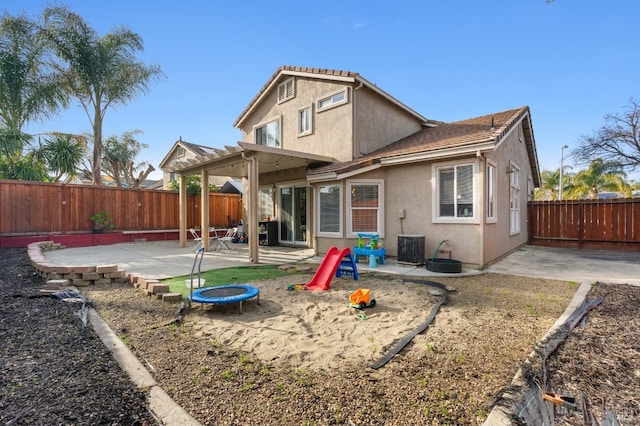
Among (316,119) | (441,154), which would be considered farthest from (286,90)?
(441,154)

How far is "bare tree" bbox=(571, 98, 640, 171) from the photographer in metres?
15.3

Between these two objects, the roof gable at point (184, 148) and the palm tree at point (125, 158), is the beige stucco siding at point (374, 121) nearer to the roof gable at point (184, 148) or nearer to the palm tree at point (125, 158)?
the roof gable at point (184, 148)

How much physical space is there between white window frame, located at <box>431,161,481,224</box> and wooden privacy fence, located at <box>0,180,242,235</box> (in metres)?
12.1

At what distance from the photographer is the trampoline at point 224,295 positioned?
14.4 ft

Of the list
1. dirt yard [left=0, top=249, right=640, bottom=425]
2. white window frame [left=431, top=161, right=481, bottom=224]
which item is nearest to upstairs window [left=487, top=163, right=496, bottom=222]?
white window frame [left=431, top=161, right=481, bottom=224]

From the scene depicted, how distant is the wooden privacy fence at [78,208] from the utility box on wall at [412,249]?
453 inches

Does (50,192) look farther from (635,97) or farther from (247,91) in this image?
(635,97)

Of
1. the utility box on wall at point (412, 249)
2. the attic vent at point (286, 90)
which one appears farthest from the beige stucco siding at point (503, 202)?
the attic vent at point (286, 90)

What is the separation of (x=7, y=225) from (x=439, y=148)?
50.5 ft

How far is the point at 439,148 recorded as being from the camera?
26.3ft

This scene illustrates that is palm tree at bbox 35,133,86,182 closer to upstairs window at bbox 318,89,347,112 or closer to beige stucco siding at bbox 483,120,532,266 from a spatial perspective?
upstairs window at bbox 318,89,347,112

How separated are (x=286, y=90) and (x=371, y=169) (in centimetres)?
650

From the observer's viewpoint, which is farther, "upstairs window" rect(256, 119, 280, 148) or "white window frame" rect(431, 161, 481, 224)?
"upstairs window" rect(256, 119, 280, 148)

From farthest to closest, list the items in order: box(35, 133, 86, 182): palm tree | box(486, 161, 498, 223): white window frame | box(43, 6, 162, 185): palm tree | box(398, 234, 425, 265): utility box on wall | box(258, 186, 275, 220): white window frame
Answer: box(43, 6, 162, 185): palm tree
box(35, 133, 86, 182): palm tree
box(258, 186, 275, 220): white window frame
box(398, 234, 425, 265): utility box on wall
box(486, 161, 498, 223): white window frame
